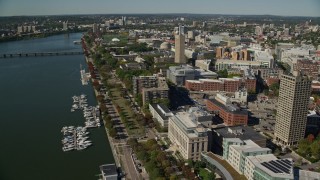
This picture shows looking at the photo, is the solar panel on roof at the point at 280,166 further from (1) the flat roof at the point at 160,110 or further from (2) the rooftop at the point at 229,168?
(1) the flat roof at the point at 160,110

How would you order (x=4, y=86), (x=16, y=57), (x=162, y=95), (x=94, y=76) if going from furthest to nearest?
1. (x=16, y=57)
2. (x=94, y=76)
3. (x=4, y=86)
4. (x=162, y=95)

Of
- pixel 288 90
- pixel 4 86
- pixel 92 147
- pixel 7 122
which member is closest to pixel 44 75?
pixel 4 86

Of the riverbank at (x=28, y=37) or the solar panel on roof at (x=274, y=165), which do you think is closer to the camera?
the solar panel on roof at (x=274, y=165)

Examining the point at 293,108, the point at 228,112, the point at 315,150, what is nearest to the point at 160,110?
the point at 228,112

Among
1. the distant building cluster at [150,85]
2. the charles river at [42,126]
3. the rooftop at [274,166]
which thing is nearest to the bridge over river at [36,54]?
the charles river at [42,126]

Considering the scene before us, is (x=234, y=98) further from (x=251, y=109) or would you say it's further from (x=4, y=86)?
(x=4, y=86)

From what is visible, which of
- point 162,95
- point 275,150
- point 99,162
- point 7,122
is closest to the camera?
point 99,162
